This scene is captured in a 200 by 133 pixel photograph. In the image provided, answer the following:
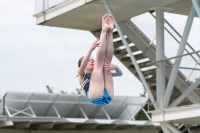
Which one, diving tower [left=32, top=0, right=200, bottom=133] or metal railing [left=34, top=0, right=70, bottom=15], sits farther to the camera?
metal railing [left=34, top=0, right=70, bottom=15]

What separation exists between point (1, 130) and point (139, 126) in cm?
798

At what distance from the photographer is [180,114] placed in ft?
64.8

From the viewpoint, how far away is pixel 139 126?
111 feet

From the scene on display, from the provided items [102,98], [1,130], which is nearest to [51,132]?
[1,130]

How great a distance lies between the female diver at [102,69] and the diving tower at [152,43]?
27.3 feet

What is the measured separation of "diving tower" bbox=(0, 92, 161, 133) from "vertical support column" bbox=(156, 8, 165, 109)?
8594 mm

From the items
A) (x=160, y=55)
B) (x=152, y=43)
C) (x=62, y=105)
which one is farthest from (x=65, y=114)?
(x=160, y=55)

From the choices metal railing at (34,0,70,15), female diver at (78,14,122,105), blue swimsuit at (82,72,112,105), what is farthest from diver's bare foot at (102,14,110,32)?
metal railing at (34,0,70,15)

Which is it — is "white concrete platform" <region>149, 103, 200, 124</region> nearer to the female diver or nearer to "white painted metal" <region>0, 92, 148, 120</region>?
the female diver

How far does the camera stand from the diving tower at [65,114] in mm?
28328

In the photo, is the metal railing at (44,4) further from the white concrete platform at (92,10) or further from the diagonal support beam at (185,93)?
the diagonal support beam at (185,93)

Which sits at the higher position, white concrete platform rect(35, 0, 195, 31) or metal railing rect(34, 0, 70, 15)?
metal railing rect(34, 0, 70, 15)

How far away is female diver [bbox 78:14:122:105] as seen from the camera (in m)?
10.6

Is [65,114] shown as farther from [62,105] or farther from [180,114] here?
[180,114]
